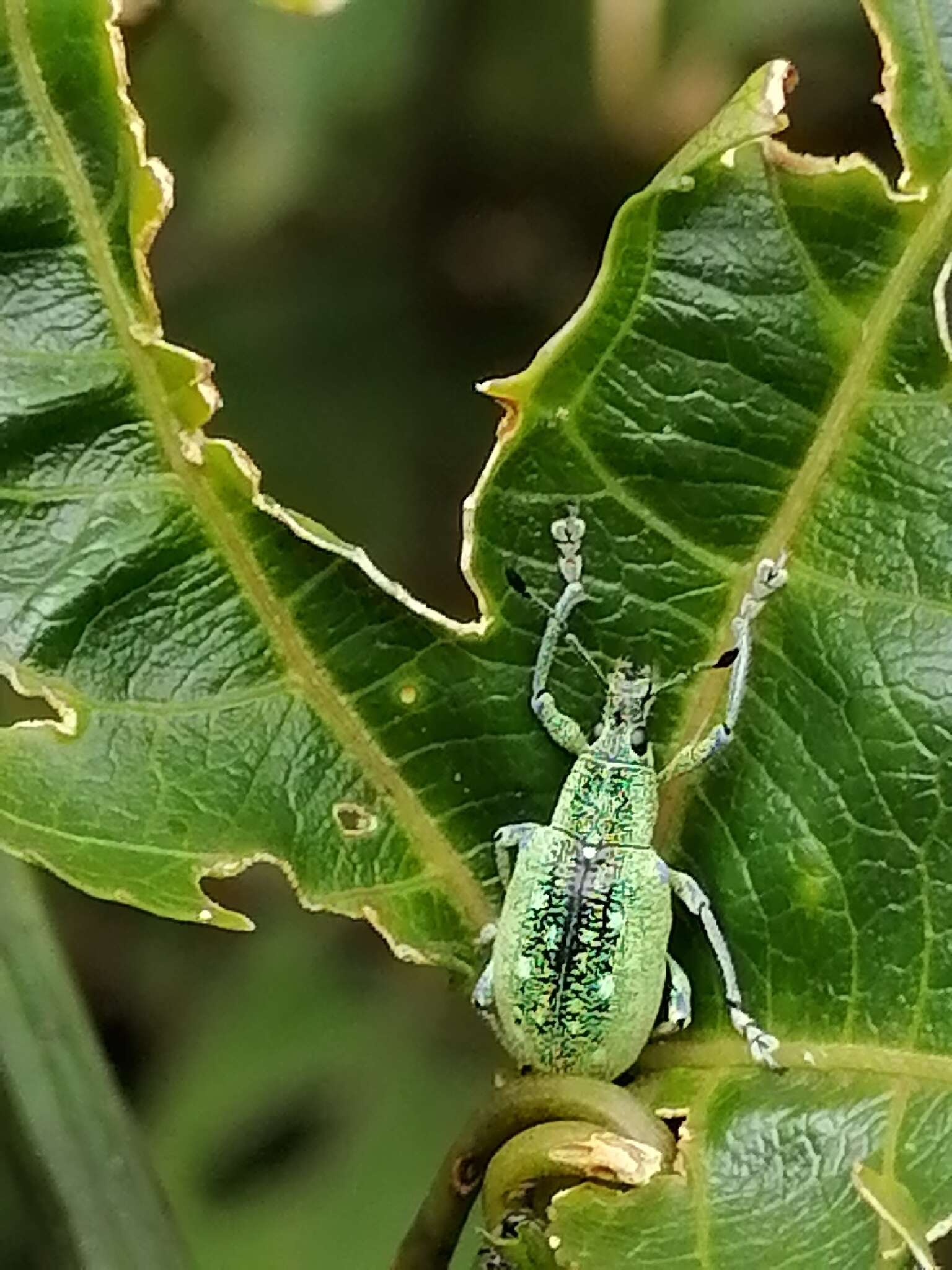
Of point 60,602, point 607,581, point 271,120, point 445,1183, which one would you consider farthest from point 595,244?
point 445,1183

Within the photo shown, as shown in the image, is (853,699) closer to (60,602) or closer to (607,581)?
(607,581)

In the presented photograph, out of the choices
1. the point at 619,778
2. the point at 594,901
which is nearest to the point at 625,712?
the point at 619,778

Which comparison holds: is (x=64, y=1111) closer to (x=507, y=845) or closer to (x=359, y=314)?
(x=507, y=845)

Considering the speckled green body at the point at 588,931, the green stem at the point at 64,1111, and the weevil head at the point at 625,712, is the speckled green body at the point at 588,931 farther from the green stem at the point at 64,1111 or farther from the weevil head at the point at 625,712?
the green stem at the point at 64,1111

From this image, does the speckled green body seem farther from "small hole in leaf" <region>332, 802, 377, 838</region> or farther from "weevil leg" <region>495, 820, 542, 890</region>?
"small hole in leaf" <region>332, 802, 377, 838</region>

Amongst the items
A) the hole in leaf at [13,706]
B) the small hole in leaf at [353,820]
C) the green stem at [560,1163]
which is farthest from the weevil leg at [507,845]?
the hole in leaf at [13,706]

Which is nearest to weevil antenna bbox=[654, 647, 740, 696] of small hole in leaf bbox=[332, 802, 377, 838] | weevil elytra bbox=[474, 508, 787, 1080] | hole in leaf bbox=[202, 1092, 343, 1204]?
weevil elytra bbox=[474, 508, 787, 1080]
